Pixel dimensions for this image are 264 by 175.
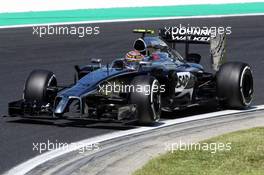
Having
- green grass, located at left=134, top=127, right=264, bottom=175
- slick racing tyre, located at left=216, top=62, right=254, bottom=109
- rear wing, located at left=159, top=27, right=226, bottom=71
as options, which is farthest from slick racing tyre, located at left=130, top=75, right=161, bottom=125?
rear wing, located at left=159, top=27, right=226, bottom=71

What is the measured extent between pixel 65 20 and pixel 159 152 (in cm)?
2191

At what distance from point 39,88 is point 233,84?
313 centimetres

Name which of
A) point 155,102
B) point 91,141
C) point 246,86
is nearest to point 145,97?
point 155,102

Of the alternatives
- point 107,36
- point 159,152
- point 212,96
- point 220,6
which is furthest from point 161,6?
point 159,152

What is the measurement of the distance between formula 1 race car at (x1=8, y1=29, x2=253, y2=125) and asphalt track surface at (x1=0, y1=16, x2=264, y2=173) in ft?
1.01

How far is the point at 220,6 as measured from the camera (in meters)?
39.3

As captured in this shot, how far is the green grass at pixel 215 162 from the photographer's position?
817 centimetres

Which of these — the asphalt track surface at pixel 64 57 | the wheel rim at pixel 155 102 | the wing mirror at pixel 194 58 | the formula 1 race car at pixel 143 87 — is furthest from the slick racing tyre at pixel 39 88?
the wing mirror at pixel 194 58

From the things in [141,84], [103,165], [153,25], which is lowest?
[103,165]

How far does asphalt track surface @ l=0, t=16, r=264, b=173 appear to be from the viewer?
33.5 ft

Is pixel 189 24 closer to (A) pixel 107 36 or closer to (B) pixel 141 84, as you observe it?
(A) pixel 107 36

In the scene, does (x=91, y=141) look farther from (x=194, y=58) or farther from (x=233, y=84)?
(x=194, y=58)

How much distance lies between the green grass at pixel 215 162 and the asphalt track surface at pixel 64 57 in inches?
66.3

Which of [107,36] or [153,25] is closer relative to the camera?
[107,36]
